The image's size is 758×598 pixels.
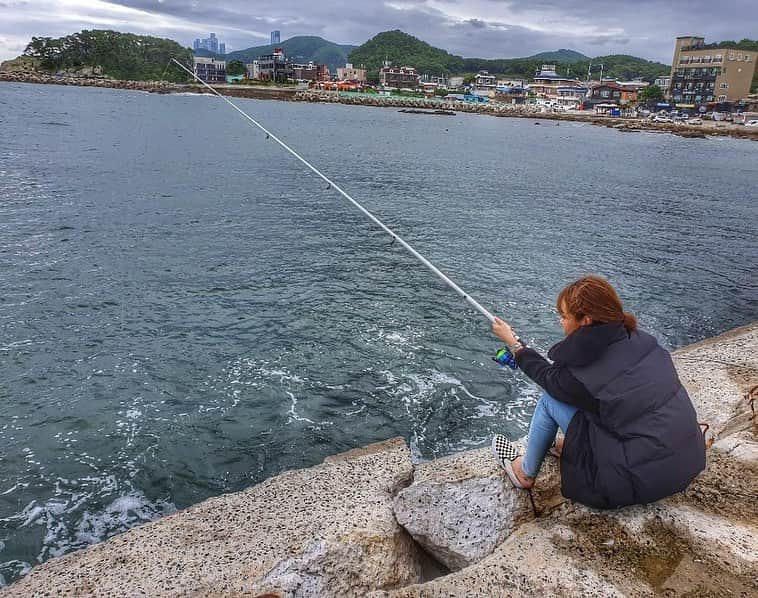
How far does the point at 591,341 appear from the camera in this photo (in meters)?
3.18

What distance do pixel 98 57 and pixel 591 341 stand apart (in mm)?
179632

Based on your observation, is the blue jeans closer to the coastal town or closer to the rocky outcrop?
the coastal town

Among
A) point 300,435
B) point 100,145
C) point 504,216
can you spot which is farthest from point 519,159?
point 300,435

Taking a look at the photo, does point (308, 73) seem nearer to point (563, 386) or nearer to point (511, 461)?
point (511, 461)

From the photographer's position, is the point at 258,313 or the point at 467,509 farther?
the point at 258,313

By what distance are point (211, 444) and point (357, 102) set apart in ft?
416

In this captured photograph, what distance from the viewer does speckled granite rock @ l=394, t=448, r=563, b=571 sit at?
12.6 feet

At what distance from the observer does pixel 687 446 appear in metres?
3.22

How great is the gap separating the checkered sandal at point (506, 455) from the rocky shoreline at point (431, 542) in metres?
0.10

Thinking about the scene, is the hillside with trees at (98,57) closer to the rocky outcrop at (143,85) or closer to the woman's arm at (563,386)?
the rocky outcrop at (143,85)

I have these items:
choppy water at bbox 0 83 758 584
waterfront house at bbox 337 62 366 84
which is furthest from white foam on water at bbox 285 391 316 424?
waterfront house at bbox 337 62 366 84

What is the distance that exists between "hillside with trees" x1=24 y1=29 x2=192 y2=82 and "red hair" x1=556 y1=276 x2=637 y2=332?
163 metres

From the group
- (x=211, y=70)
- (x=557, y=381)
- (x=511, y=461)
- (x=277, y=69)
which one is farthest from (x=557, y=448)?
(x=211, y=70)

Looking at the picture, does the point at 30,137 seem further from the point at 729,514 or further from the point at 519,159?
the point at 729,514
